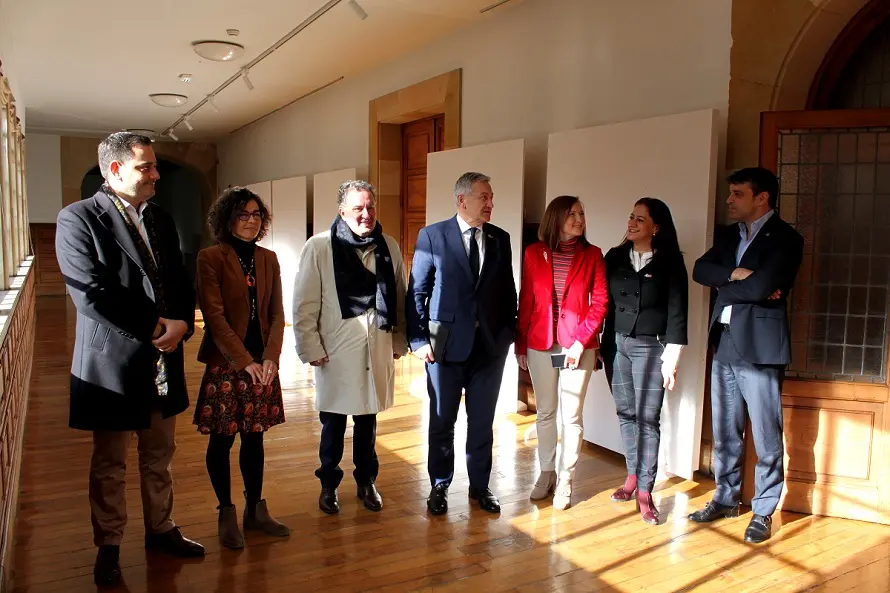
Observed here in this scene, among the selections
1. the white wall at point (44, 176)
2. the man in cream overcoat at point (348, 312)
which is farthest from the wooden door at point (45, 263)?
the man in cream overcoat at point (348, 312)

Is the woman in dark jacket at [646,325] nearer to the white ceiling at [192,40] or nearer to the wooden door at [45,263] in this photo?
the white ceiling at [192,40]

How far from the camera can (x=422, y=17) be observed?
700 cm

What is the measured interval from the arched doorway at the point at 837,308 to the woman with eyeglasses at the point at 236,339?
2.75 meters

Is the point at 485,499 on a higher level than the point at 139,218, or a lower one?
lower

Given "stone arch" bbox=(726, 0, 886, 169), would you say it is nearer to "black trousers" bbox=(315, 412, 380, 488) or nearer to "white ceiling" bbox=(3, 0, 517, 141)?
"white ceiling" bbox=(3, 0, 517, 141)

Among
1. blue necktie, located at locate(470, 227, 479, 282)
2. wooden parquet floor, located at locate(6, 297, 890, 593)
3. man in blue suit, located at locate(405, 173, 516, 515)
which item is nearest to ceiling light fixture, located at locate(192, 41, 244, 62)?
wooden parquet floor, located at locate(6, 297, 890, 593)

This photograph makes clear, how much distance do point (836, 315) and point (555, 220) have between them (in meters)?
1.72

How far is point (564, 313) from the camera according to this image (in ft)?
12.8

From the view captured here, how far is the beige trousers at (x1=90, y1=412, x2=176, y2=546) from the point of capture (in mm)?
3016

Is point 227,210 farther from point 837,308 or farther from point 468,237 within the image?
point 837,308

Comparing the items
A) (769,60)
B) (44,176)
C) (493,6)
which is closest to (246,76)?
(493,6)

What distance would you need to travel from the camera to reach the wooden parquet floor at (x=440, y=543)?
3203 millimetres

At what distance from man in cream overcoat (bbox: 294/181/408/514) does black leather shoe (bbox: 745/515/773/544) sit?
1.99 m

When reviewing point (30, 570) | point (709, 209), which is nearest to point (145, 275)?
point (30, 570)
